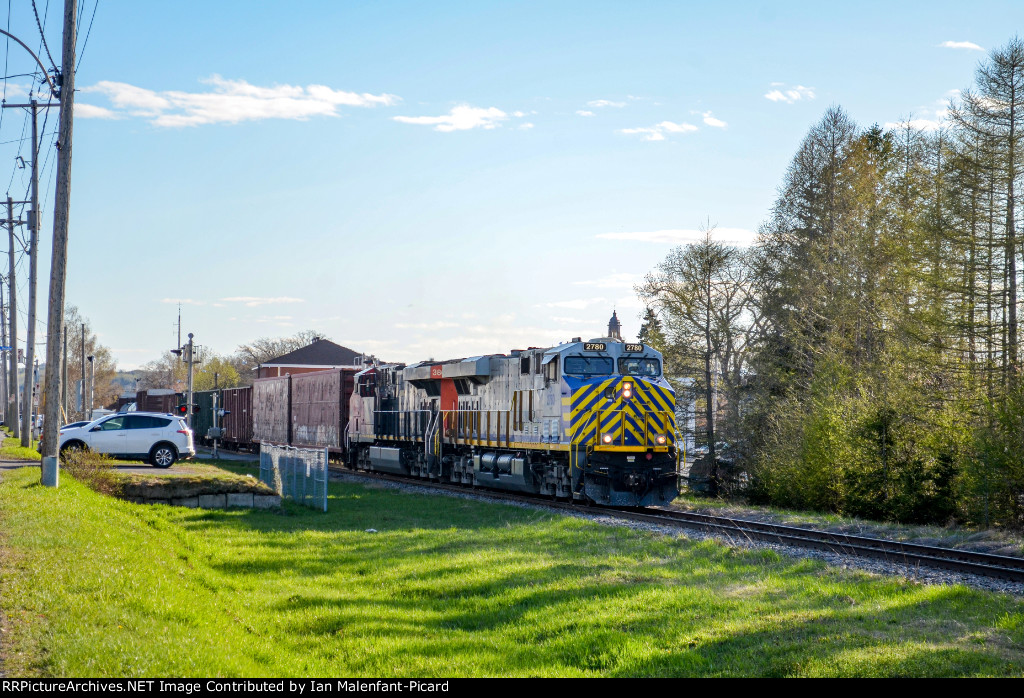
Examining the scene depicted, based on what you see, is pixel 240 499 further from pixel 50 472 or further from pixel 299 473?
pixel 50 472

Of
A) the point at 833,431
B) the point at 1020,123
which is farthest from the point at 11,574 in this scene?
the point at 1020,123

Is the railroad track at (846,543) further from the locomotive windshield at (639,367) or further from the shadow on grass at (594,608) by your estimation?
the locomotive windshield at (639,367)

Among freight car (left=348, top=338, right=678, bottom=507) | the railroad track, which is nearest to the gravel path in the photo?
the railroad track

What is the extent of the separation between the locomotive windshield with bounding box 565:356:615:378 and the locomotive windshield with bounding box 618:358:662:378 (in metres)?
0.32

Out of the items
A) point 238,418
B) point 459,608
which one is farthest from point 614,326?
point 459,608

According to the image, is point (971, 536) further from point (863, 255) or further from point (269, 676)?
point (863, 255)

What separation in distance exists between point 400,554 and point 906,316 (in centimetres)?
1663

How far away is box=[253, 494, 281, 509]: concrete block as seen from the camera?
2045 cm

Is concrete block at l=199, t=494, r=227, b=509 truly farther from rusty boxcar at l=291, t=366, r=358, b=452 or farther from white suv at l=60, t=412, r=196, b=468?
rusty boxcar at l=291, t=366, r=358, b=452

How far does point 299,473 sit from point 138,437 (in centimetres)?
649

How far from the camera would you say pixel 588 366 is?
803 inches

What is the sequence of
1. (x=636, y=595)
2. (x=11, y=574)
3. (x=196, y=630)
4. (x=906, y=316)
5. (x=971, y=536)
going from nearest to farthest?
(x=196, y=630), (x=11, y=574), (x=636, y=595), (x=971, y=536), (x=906, y=316)

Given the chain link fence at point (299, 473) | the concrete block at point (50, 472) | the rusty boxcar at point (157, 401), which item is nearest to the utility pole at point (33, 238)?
the chain link fence at point (299, 473)

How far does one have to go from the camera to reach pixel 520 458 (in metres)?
22.1
